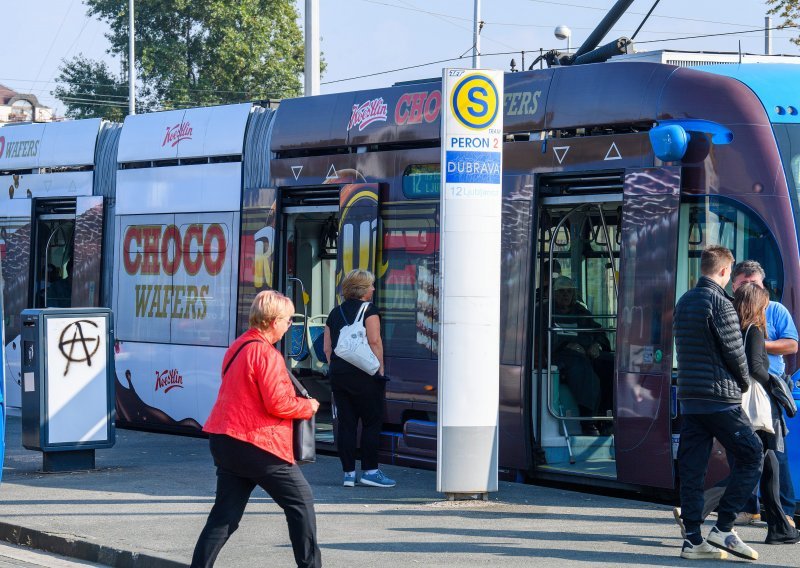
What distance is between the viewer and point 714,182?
952cm

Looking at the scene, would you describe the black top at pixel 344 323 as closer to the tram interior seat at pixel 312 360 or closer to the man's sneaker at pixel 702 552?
the tram interior seat at pixel 312 360

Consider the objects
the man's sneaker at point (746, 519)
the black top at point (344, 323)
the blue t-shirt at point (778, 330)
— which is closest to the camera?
the blue t-shirt at point (778, 330)

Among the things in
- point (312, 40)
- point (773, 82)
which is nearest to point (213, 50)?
point (312, 40)

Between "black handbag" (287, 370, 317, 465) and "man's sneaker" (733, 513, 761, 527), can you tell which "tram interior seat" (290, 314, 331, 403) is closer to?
"man's sneaker" (733, 513, 761, 527)

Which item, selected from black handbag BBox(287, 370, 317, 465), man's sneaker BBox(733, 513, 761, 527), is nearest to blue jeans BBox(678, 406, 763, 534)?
man's sneaker BBox(733, 513, 761, 527)

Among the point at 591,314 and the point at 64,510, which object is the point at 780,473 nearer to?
the point at 591,314

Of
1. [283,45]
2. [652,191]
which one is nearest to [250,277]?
[652,191]

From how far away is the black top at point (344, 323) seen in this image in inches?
424

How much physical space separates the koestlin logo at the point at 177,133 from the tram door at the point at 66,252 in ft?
4.49

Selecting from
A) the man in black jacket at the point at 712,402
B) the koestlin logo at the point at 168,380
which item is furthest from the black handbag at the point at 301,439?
the koestlin logo at the point at 168,380

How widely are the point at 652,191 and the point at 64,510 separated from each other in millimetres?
4578

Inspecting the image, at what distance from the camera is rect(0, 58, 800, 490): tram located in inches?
379

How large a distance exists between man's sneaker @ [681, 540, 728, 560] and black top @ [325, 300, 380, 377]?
3356 mm

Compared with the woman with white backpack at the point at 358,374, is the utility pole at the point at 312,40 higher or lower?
higher
